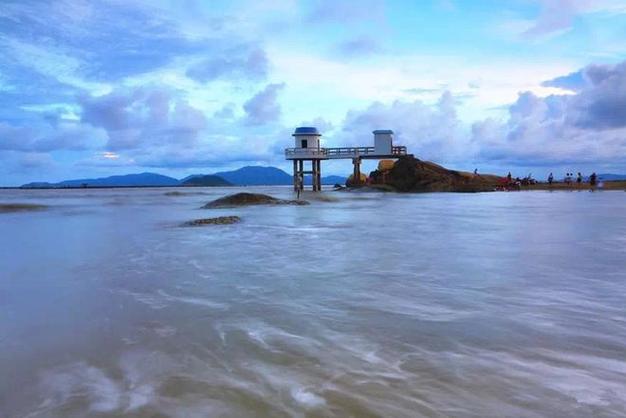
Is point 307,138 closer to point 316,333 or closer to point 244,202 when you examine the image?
point 244,202

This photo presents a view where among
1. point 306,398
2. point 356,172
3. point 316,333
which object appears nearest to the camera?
point 306,398

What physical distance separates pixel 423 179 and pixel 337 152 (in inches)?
388

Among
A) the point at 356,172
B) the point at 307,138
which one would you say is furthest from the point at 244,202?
the point at 356,172

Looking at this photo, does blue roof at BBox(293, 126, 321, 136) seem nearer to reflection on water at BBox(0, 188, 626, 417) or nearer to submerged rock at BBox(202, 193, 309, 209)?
submerged rock at BBox(202, 193, 309, 209)

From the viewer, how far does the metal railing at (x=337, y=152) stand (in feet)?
166

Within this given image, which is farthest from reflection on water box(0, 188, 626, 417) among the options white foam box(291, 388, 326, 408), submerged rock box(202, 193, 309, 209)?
submerged rock box(202, 193, 309, 209)

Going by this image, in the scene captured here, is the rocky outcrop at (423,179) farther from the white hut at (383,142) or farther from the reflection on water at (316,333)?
the reflection on water at (316,333)

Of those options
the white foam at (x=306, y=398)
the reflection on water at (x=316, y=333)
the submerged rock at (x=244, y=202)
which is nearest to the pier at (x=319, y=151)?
the submerged rock at (x=244, y=202)

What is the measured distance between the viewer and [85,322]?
5.61 metres

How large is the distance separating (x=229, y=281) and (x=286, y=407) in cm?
479

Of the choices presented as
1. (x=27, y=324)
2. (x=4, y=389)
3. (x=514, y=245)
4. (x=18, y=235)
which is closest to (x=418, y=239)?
(x=514, y=245)

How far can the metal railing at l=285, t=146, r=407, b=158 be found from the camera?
50531 millimetres

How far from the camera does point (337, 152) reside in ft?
171

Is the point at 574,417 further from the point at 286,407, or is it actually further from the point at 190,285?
the point at 190,285
